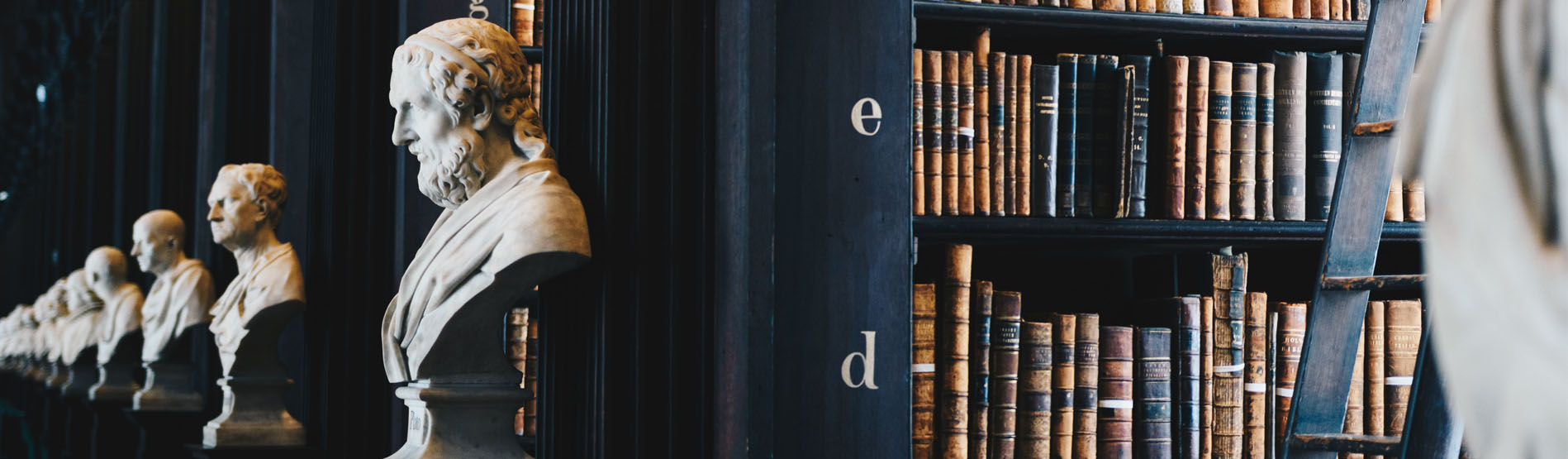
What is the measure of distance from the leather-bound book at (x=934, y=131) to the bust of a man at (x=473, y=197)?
0.55m

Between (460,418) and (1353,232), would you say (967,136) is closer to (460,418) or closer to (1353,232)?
(1353,232)

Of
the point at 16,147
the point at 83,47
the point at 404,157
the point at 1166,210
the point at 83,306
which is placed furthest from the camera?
the point at 16,147

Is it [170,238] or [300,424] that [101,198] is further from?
[300,424]

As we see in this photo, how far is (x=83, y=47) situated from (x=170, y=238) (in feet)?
12.5

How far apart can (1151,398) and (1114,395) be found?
2.6 inches

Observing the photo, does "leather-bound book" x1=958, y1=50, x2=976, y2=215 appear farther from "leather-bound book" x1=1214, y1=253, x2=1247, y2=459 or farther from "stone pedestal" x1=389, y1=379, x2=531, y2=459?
"stone pedestal" x1=389, y1=379, x2=531, y2=459

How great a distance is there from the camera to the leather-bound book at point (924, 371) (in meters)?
2.22

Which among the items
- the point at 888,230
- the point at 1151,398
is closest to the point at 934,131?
the point at 888,230

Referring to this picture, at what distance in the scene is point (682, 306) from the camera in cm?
193

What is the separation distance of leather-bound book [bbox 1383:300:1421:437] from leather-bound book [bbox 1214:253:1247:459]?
0.80 ft

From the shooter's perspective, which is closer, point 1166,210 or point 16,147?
point 1166,210

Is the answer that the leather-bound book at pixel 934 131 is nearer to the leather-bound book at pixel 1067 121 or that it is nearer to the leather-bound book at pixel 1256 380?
the leather-bound book at pixel 1067 121

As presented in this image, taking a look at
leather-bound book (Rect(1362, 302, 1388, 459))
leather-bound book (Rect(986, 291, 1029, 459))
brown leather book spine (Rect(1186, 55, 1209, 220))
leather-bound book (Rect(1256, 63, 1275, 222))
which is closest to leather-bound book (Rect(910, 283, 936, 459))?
leather-bound book (Rect(986, 291, 1029, 459))

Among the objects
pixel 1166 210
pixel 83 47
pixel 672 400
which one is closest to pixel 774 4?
pixel 672 400
